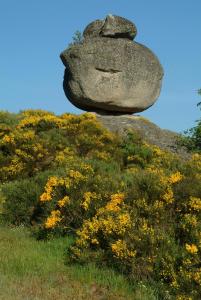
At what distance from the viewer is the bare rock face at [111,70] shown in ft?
59.2

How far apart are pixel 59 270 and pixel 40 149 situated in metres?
5.83

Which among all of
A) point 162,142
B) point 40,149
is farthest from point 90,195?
point 162,142

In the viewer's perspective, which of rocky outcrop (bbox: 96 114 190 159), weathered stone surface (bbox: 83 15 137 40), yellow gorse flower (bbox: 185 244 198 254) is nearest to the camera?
yellow gorse flower (bbox: 185 244 198 254)

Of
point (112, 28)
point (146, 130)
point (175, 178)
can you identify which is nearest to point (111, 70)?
point (112, 28)

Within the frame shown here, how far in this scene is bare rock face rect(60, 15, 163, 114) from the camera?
18.0 meters

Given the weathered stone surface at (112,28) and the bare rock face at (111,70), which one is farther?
the weathered stone surface at (112,28)

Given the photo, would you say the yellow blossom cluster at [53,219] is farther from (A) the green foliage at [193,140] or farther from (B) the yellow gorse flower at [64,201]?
(A) the green foliage at [193,140]

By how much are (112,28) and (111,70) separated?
4.56ft

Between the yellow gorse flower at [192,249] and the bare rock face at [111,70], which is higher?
the bare rock face at [111,70]

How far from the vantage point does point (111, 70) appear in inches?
722

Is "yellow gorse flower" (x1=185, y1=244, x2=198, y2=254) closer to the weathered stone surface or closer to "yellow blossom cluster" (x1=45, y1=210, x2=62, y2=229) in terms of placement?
"yellow blossom cluster" (x1=45, y1=210, x2=62, y2=229)

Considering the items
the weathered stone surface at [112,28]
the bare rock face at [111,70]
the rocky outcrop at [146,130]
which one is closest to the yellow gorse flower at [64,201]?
the rocky outcrop at [146,130]

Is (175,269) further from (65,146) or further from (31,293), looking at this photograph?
(65,146)

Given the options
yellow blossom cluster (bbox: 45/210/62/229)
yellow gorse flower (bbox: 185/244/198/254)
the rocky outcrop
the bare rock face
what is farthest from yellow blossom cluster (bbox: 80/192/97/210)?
the bare rock face
